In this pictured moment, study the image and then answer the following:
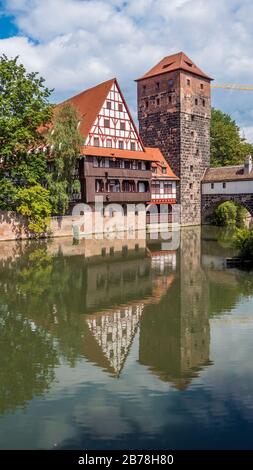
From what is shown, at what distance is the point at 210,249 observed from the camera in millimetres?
27906

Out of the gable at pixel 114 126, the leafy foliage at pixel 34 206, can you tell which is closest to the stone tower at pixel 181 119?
the gable at pixel 114 126

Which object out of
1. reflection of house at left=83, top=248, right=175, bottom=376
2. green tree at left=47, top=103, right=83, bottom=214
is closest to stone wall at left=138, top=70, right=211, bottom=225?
green tree at left=47, top=103, right=83, bottom=214

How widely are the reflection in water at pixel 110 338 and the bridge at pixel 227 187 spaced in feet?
87.3

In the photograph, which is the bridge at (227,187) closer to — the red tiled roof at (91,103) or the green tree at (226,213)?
the green tree at (226,213)

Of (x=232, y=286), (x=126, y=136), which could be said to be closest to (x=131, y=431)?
(x=232, y=286)

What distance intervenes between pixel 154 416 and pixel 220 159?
56.9 meters

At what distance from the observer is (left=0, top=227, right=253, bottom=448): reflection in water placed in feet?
22.2

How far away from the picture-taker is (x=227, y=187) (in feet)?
157

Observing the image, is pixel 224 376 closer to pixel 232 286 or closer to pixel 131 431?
pixel 131 431

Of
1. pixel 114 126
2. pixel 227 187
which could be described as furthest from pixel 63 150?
pixel 227 187

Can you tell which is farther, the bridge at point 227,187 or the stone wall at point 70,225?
the bridge at point 227,187

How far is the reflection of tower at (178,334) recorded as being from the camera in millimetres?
8633

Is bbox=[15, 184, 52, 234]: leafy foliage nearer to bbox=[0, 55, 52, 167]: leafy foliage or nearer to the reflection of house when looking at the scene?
bbox=[0, 55, 52, 167]: leafy foliage
